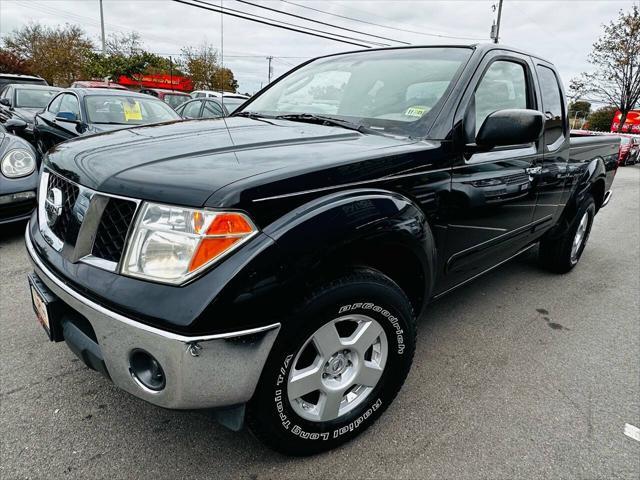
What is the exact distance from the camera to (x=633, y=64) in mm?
30219

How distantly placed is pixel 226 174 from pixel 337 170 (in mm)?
417

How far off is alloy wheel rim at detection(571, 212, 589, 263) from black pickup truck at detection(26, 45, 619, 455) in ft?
6.33

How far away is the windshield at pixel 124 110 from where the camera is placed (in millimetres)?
6199

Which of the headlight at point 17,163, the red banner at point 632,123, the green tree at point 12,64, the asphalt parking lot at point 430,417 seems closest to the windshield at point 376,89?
the asphalt parking lot at point 430,417

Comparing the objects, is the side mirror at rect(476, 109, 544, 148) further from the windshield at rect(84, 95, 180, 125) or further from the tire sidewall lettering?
the windshield at rect(84, 95, 180, 125)

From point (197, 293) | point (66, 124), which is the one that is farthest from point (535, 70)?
point (66, 124)

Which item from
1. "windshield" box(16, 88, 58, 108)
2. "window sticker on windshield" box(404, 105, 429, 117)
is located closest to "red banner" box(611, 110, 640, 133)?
"windshield" box(16, 88, 58, 108)

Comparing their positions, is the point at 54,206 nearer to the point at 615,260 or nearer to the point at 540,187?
the point at 540,187

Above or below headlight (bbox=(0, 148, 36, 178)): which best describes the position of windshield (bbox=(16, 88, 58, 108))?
above

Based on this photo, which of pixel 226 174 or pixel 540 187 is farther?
pixel 540 187

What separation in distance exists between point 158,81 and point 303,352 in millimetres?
40395

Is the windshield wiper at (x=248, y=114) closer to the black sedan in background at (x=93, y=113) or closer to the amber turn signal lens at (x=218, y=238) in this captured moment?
the amber turn signal lens at (x=218, y=238)

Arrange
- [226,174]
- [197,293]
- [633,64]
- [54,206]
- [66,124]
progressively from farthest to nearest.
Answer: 1. [633,64]
2. [66,124]
3. [54,206]
4. [226,174]
5. [197,293]

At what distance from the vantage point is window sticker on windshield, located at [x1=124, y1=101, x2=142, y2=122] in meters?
6.41
